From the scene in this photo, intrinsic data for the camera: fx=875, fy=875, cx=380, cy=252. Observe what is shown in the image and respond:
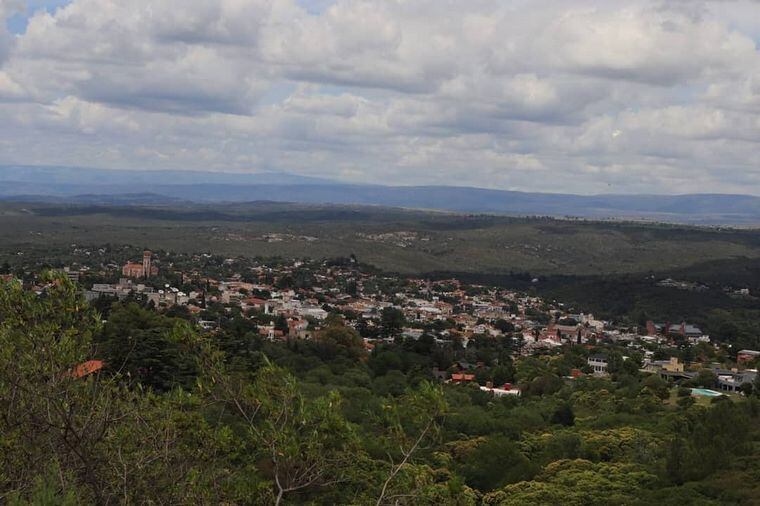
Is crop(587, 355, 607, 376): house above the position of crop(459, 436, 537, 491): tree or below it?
below

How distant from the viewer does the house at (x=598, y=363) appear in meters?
42.5

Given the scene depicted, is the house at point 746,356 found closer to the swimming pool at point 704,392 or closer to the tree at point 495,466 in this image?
the swimming pool at point 704,392

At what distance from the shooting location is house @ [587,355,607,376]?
42484mm

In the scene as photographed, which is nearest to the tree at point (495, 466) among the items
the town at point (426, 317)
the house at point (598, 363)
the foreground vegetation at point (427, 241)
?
the town at point (426, 317)

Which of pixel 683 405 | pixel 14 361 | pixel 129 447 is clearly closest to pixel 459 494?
pixel 129 447

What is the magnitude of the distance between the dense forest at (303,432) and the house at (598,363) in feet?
20.3

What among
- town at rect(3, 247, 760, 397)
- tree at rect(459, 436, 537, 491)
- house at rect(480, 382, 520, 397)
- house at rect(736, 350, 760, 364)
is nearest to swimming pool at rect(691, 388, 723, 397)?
town at rect(3, 247, 760, 397)

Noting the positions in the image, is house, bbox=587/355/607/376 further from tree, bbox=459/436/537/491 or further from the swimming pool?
tree, bbox=459/436/537/491

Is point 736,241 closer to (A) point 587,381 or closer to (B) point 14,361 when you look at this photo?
(A) point 587,381

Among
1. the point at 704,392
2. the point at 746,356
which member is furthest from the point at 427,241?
the point at 704,392

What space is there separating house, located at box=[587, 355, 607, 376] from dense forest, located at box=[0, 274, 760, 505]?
6.18 meters

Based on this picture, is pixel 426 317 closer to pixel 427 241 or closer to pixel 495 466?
pixel 495 466

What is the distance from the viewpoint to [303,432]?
26.9 ft

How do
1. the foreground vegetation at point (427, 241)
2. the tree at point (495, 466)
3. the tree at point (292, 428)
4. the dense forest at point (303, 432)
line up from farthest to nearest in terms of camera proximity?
the foreground vegetation at point (427, 241), the tree at point (495, 466), the tree at point (292, 428), the dense forest at point (303, 432)
